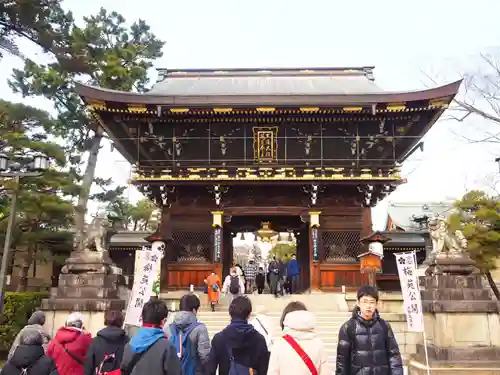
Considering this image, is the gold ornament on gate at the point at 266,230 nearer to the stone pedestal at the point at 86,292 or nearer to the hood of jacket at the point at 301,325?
the stone pedestal at the point at 86,292

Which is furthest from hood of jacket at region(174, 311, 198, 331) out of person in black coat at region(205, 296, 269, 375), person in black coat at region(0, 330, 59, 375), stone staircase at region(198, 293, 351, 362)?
stone staircase at region(198, 293, 351, 362)

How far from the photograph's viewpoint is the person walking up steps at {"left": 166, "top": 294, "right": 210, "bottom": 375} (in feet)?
16.2

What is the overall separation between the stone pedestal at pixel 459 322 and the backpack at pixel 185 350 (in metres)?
7.96

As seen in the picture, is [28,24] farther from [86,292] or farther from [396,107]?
[396,107]

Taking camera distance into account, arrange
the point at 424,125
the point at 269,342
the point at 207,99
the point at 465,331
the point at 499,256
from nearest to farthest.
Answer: the point at 269,342
the point at 465,331
the point at 207,99
the point at 424,125
the point at 499,256

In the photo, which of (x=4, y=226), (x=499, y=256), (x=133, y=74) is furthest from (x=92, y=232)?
(x=499, y=256)

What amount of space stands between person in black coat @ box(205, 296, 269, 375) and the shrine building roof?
13970 millimetres

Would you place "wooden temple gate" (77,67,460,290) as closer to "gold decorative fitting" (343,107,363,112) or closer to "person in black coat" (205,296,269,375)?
"gold decorative fitting" (343,107,363,112)

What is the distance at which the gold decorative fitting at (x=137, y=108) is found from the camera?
17719 mm

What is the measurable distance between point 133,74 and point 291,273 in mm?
14762

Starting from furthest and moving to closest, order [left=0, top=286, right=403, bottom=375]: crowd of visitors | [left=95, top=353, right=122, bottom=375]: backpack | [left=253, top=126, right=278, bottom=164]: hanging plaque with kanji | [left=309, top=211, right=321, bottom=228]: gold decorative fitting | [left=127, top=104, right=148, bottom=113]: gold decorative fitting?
1. [left=253, top=126, right=278, bottom=164]: hanging plaque with kanji
2. [left=309, top=211, right=321, bottom=228]: gold decorative fitting
3. [left=127, top=104, right=148, bottom=113]: gold decorative fitting
4. [left=95, top=353, right=122, bottom=375]: backpack
5. [left=0, top=286, right=403, bottom=375]: crowd of visitors

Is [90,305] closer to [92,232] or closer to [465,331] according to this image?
[92,232]

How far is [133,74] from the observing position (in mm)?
26359

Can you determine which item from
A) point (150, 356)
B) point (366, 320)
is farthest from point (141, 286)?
point (150, 356)
